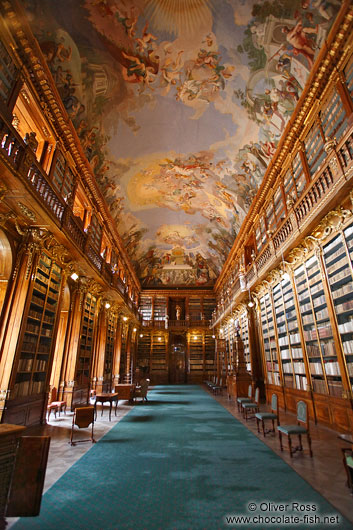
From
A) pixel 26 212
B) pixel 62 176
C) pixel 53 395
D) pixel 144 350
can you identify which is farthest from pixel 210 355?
pixel 26 212

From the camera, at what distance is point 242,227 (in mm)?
13344

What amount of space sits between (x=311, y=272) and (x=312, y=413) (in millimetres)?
3597

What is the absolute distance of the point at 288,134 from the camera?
8.13m

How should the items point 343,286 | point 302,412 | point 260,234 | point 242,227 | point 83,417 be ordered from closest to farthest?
point 302,412 < point 83,417 < point 343,286 < point 260,234 < point 242,227

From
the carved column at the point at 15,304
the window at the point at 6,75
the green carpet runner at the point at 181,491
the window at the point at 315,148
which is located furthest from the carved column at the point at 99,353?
the window at the point at 315,148

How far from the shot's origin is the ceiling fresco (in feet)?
22.3

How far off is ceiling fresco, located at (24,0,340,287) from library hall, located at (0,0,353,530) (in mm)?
51

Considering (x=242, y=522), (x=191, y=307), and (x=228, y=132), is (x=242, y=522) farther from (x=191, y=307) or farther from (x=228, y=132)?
(x=191, y=307)

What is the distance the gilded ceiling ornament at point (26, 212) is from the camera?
562 centimetres

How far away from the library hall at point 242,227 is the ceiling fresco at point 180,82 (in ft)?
0.17

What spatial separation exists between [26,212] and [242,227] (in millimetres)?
10088

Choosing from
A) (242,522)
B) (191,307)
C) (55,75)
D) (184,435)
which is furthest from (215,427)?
(191,307)

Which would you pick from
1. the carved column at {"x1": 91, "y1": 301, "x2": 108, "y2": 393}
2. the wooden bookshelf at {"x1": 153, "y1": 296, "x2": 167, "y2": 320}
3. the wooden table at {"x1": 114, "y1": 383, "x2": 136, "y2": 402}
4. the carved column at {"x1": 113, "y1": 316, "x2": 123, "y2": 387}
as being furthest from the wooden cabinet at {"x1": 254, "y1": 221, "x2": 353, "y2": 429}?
the wooden bookshelf at {"x1": 153, "y1": 296, "x2": 167, "y2": 320}

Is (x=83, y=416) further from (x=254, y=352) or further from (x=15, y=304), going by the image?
(x=254, y=352)
